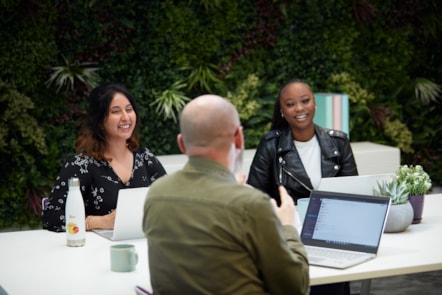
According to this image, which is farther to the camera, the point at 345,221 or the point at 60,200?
the point at 60,200

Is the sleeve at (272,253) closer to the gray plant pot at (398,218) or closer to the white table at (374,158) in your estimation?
the gray plant pot at (398,218)

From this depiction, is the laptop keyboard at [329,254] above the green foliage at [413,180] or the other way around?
the other way around

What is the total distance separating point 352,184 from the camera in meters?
4.09

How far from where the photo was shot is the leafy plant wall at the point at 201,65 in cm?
670

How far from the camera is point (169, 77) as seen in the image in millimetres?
7137

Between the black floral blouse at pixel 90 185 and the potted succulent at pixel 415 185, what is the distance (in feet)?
4.30

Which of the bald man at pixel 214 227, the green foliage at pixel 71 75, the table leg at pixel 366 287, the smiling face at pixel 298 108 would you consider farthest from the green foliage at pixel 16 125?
the bald man at pixel 214 227

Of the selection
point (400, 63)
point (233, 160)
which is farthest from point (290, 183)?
point (400, 63)

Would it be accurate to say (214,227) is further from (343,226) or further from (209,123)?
(343,226)

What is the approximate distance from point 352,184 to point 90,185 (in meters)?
1.30

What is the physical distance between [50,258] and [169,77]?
362 cm

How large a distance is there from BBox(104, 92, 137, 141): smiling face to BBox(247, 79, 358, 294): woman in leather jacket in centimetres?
80

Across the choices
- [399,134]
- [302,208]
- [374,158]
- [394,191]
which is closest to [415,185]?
[394,191]

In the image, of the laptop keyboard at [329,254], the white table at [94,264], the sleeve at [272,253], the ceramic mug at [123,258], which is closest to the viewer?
the sleeve at [272,253]
